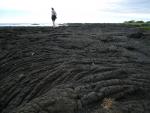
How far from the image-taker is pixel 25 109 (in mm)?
6906

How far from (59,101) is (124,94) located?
1.96 metres

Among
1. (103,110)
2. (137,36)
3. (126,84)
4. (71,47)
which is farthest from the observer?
(137,36)

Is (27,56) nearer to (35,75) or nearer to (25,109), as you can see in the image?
(35,75)

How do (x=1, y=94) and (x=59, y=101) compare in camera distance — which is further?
(x=1, y=94)

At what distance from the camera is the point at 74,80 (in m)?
8.91

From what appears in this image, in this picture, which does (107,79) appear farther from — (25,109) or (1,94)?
(1,94)

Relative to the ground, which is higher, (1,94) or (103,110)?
(103,110)

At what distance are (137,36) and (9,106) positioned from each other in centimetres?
1422

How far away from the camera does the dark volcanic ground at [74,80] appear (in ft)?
23.1

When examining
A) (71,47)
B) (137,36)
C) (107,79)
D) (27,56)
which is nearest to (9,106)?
(107,79)

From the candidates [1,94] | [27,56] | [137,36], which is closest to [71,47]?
[27,56]

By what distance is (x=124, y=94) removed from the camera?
7691 millimetres

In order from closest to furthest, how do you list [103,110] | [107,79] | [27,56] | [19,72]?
[103,110] < [107,79] < [19,72] < [27,56]

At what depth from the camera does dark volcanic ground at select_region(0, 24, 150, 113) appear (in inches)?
278
